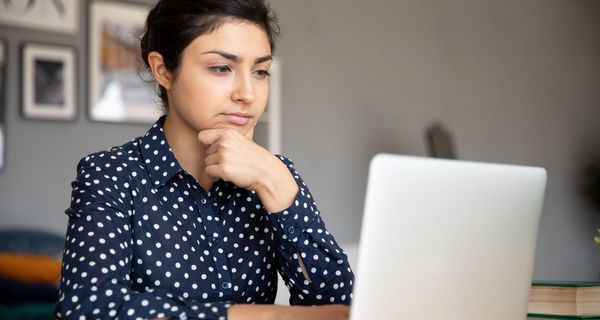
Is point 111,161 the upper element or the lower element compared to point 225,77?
lower

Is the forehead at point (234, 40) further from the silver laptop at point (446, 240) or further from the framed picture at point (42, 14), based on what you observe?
the framed picture at point (42, 14)

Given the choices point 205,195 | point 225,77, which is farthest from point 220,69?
point 205,195

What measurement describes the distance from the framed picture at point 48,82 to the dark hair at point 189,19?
2026 mm

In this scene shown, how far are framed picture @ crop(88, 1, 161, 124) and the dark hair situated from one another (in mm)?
2048

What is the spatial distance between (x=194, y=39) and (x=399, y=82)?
11.1 ft

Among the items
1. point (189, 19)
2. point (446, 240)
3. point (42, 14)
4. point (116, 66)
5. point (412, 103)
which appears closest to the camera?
point (446, 240)

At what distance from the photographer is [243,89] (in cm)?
133

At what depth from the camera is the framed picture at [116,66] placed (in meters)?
3.49

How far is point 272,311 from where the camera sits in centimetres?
100

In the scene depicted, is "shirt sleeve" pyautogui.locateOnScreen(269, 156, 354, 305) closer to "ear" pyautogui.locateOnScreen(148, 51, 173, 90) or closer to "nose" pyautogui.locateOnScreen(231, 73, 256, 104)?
"nose" pyautogui.locateOnScreen(231, 73, 256, 104)

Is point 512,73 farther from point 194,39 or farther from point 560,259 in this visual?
point 194,39

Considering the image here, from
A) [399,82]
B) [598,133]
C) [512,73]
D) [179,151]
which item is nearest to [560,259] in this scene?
[598,133]

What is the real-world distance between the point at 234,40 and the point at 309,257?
1.35 ft

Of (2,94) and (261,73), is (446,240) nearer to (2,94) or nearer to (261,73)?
(261,73)
